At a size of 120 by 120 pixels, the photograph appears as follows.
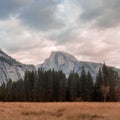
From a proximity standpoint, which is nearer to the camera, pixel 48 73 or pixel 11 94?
pixel 48 73

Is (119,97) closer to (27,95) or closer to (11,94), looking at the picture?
(27,95)

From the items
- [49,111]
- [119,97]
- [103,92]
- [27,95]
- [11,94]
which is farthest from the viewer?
[11,94]

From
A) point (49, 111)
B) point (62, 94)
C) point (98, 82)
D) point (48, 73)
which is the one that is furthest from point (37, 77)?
point (49, 111)

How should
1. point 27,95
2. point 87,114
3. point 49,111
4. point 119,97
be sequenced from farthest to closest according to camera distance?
point 27,95 → point 119,97 → point 49,111 → point 87,114

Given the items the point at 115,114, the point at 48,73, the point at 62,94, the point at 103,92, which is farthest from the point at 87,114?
the point at 48,73

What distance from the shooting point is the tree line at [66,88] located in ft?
360

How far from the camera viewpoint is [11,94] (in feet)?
434

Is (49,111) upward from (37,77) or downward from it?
downward

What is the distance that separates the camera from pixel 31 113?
29.7 m

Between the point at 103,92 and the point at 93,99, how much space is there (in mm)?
4963

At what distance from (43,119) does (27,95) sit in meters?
100

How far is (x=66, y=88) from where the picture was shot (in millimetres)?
118938

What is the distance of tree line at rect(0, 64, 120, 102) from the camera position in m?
110

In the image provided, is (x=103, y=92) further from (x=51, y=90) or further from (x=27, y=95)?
(x=27, y=95)
